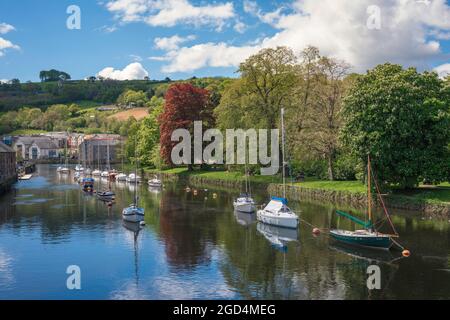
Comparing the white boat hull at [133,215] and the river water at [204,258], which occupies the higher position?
the white boat hull at [133,215]

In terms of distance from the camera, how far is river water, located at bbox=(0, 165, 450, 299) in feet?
97.6

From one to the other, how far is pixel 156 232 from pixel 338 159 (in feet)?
125

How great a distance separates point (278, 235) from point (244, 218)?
10199mm

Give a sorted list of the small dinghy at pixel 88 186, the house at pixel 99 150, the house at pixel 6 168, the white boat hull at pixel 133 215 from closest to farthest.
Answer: the white boat hull at pixel 133 215 → the small dinghy at pixel 88 186 → the house at pixel 6 168 → the house at pixel 99 150

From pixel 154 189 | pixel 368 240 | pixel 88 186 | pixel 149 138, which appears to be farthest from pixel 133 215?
pixel 149 138

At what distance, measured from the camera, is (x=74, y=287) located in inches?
1204

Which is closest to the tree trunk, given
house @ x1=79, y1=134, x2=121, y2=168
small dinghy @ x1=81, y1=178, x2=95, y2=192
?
small dinghy @ x1=81, y1=178, x2=95, y2=192

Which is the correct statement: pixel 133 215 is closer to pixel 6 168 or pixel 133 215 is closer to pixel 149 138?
pixel 6 168

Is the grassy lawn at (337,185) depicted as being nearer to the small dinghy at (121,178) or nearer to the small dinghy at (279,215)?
the small dinghy at (279,215)

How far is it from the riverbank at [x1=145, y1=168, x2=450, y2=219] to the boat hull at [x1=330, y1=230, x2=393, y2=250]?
1731 cm

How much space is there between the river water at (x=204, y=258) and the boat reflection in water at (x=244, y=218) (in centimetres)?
12

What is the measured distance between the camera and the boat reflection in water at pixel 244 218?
53.4m

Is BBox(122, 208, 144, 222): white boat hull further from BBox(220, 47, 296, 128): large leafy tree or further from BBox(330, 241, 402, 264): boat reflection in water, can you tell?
BBox(220, 47, 296, 128): large leafy tree

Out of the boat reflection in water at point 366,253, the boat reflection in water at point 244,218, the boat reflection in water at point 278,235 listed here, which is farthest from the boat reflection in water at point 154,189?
the boat reflection in water at point 366,253
